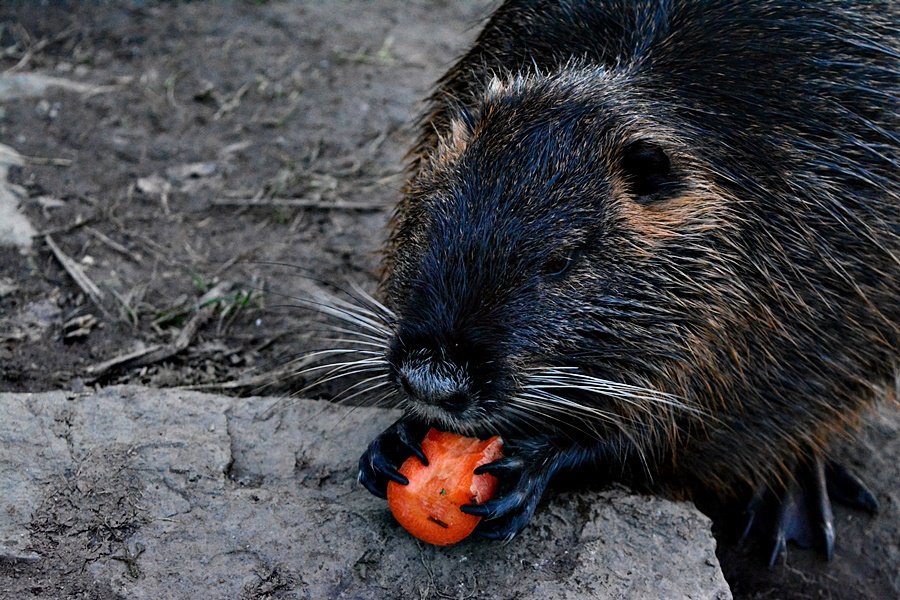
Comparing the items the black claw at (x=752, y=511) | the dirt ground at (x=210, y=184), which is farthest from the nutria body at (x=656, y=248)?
the dirt ground at (x=210, y=184)

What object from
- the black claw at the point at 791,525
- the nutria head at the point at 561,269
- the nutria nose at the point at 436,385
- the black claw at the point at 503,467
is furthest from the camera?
the black claw at the point at 791,525

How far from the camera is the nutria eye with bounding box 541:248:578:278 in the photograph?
111 inches

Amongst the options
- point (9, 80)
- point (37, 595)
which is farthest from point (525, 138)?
point (9, 80)

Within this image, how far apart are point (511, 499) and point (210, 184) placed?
280cm

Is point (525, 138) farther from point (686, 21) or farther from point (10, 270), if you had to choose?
point (10, 270)

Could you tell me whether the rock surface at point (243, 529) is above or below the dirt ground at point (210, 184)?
above

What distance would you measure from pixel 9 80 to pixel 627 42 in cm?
368

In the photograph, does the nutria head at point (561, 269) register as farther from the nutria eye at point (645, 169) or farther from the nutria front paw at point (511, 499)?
the nutria front paw at point (511, 499)

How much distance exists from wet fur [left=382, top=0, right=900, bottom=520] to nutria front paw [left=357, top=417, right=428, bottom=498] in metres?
0.18

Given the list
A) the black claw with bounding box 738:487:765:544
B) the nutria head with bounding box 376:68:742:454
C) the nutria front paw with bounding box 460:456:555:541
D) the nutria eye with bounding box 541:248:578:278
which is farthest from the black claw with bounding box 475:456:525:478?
the black claw with bounding box 738:487:765:544

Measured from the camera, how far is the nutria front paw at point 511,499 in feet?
9.15

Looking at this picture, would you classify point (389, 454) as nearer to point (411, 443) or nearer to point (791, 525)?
point (411, 443)

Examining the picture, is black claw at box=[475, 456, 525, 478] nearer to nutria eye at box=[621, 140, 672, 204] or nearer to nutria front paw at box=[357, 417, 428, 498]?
nutria front paw at box=[357, 417, 428, 498]

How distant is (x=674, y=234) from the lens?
302 cm
